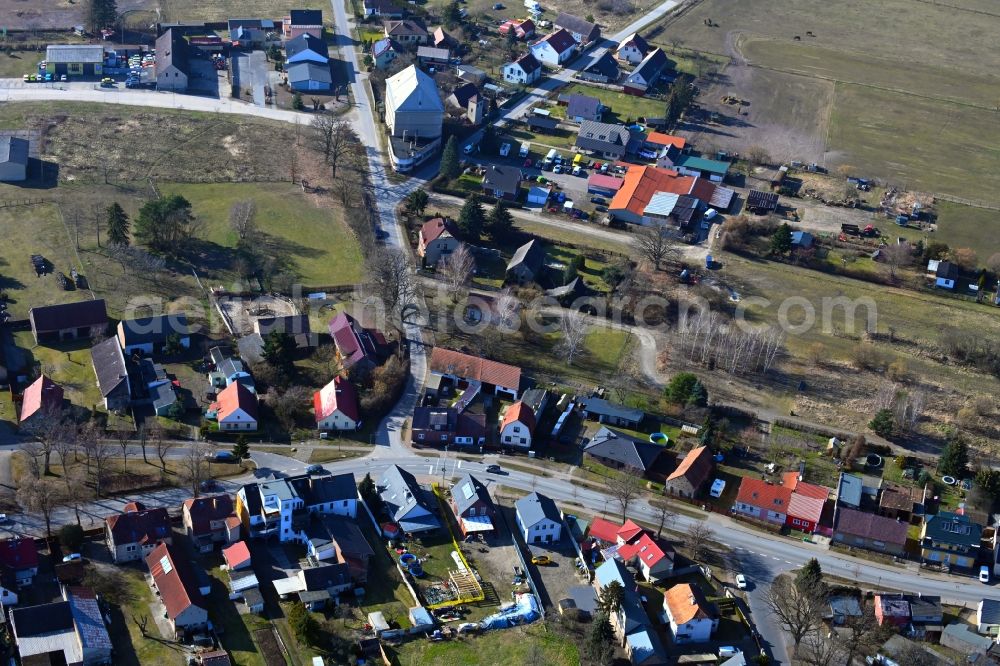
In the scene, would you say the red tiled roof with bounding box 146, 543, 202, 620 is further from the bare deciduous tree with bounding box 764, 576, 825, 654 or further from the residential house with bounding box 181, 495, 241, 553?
the bare deciduous tree with bounding box 764, 576, 825, 654

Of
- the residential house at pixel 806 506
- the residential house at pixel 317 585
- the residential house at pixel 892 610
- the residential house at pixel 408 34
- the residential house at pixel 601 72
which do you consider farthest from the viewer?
the residential house at pixel 408 34

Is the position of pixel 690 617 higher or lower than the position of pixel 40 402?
lower

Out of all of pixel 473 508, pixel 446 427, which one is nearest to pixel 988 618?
pixel 473 508

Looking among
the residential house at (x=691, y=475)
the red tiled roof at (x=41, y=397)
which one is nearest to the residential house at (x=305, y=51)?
the red tiled roof at (x=41, y=397)

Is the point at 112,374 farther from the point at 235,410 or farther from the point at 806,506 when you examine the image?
the point at 806,506

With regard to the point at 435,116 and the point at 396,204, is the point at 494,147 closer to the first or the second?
the point at 435,116

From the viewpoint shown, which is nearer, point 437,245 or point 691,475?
point 691,475

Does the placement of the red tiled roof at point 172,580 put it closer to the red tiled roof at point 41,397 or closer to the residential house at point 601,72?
the red tiled roof at point 41,397
